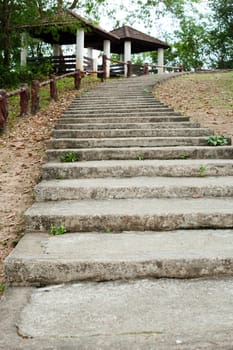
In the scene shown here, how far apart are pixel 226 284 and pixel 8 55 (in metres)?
12.8

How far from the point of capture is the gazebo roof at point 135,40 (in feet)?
81.1

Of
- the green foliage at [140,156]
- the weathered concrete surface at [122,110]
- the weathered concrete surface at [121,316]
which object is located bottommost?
the weathered concrete surface at [121,316]

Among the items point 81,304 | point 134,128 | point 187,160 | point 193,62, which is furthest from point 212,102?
point 193,62

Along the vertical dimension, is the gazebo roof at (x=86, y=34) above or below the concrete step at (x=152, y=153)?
above

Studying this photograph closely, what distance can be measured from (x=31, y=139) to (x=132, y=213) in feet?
12.0

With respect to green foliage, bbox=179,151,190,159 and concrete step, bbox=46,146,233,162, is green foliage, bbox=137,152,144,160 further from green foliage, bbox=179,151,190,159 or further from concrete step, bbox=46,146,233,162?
green foliage, bbox=179,151,190,159

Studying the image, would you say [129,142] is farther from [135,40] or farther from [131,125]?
[135,40]

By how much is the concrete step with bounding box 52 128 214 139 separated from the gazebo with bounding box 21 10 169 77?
28.7ft

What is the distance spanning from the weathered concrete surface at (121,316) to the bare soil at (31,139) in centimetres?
55

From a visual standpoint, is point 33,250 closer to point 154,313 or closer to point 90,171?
point 154,313

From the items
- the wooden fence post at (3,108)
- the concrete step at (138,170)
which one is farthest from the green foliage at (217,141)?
the wooden fence post at (3,108)

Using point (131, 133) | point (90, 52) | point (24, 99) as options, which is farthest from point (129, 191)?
point (90, 52)

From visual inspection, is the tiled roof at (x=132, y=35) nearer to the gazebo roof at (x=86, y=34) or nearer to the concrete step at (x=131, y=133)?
the gazebo roof at (x=86, y=34)

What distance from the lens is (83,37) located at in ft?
63.9
